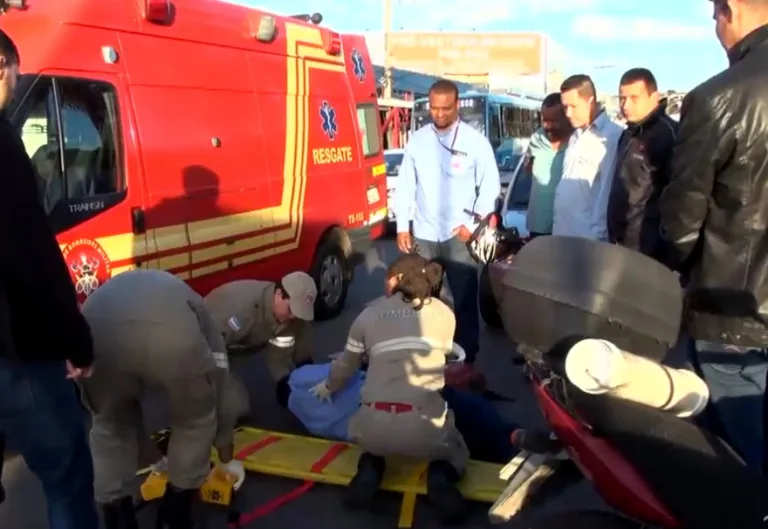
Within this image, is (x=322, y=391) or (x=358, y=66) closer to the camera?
(x=322, y=391)

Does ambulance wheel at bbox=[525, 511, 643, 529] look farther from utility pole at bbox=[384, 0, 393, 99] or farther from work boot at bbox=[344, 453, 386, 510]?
utility pole at bbox=[384, 0, 393, 99]

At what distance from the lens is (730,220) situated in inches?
109

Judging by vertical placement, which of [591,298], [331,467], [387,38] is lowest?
[331,467]

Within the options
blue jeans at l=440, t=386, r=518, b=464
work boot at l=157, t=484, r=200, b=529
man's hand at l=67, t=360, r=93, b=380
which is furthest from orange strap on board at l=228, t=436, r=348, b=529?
man's hand at l=67, t=360, r=93, b=380

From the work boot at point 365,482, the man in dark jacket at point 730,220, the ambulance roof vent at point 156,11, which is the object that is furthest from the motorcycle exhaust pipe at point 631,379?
the ambulance roof vent at point 156,11

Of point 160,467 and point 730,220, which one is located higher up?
point 730,220

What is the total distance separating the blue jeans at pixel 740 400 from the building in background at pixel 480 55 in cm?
5677

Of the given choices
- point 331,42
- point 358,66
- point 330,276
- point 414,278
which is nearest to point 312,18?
point 331,42

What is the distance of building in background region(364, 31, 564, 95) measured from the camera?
60.9 meters

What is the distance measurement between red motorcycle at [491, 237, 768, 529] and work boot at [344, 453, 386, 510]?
162 centimetres

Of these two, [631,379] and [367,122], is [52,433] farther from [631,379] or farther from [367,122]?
[367,122]

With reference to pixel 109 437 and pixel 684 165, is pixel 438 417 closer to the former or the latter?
pixel 109 437

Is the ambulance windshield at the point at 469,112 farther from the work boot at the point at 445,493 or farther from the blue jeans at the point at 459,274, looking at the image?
the work boot at the point at 445,493

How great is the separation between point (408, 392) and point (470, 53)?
61.4m
